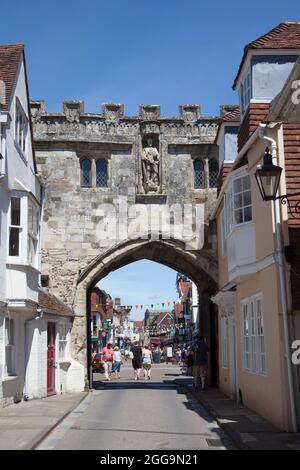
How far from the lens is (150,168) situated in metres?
23.2

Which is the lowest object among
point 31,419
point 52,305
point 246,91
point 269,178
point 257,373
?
point 31,419

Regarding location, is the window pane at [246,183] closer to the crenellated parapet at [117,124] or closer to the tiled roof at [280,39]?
the tiled roof at [280,39]

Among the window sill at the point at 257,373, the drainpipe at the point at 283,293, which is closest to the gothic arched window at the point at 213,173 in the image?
the window sill at the point at 257,373

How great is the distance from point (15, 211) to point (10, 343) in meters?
3.31

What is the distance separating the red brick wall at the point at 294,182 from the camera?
1135 centimetres

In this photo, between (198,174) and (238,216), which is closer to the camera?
(238,216)

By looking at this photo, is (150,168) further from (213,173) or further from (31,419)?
(31,419)

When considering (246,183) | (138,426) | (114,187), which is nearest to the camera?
(138,426)

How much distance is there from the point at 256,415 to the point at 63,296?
1040 centimetres

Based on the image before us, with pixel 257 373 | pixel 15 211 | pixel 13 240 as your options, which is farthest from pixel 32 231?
pixel 257 373

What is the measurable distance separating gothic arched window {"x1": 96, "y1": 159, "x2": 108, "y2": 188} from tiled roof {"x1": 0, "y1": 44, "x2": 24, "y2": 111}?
600 centimetres

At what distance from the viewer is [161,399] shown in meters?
18.5

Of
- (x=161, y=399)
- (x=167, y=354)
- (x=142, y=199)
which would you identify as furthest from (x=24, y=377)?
(x=167, y=354)

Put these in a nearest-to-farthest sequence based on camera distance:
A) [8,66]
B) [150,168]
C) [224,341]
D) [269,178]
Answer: [269,178] < [8,66] < [224,341] < [150,168]
